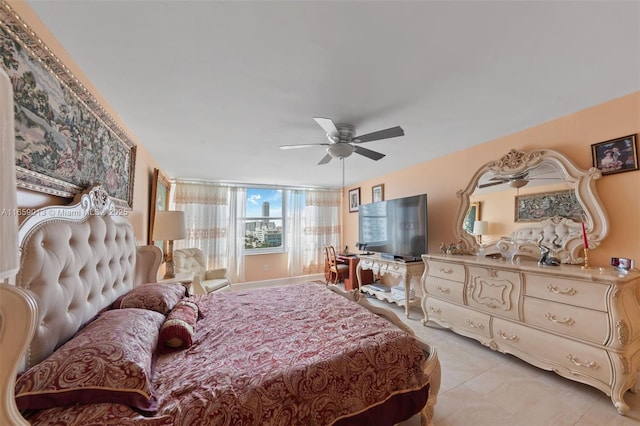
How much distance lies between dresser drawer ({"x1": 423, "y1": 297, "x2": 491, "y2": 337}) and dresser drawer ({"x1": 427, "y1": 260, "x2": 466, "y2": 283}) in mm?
304

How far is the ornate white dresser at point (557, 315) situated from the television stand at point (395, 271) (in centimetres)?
60

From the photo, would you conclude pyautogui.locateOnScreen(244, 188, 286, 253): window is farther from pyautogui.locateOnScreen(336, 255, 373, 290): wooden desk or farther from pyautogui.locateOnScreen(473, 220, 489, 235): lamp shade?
pyautogui.locateOnScreen(473, 220, 489, 235): lamp shade

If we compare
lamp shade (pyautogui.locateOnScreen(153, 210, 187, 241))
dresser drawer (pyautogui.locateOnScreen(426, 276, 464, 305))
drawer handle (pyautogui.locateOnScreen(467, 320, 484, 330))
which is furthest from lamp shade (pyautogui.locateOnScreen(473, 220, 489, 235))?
lamp shade (pyautogui.locateOnScreen(153, 210, 187, 241))

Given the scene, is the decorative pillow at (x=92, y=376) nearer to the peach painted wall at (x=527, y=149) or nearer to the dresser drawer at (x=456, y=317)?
the peach painted wall at (x=527, y=149)

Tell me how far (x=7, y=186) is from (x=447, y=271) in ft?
10.5

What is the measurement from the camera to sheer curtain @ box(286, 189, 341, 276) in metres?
5.45

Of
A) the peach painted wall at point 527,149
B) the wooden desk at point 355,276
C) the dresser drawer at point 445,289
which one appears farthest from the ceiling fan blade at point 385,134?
the wooden desk at point 355,276

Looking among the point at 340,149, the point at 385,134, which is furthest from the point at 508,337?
the point at 340,149

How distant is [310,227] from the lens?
18.4 feet

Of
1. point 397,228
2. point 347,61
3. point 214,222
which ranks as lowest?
point 397,228

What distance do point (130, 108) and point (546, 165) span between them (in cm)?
377

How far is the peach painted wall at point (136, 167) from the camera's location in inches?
42.8

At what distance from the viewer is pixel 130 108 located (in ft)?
6.33

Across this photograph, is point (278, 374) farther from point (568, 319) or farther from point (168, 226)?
point (168, 226)
